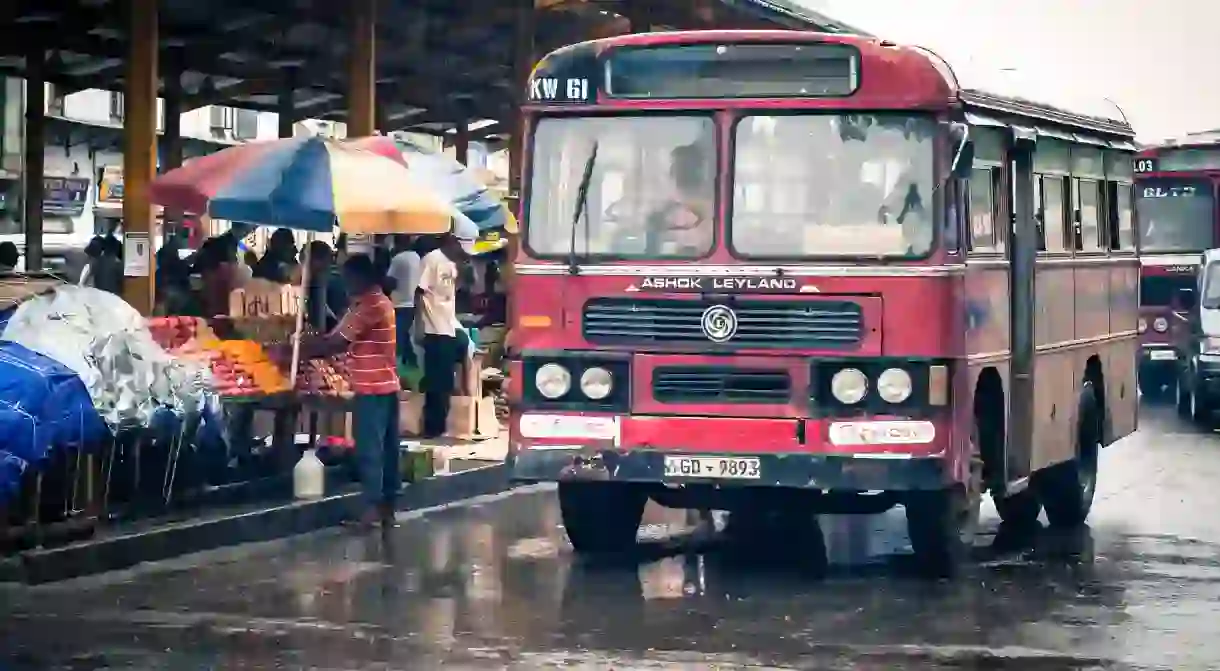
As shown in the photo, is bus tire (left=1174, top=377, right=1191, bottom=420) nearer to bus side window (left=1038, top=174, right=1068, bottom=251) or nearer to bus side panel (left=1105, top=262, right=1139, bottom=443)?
bus side panel (left=1105, top=262, right=1139, bottom=443)

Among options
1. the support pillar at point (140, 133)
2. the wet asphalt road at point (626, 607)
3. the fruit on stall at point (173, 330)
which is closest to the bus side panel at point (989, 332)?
the wet asphalt road at point (626, 607)

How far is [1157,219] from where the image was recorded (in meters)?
32.3

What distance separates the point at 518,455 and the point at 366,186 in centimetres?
371

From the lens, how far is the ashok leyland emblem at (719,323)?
12.1 metres

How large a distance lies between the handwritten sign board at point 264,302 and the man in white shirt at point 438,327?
2.08m

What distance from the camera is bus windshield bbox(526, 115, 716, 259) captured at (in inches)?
487

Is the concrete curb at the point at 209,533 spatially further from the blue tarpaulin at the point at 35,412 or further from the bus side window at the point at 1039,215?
the bus side window at the point at 1039,215

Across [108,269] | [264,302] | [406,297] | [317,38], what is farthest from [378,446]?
[317,38]

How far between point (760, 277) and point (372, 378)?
11.7ft

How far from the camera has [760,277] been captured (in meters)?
12.1

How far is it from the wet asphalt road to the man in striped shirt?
30 cm

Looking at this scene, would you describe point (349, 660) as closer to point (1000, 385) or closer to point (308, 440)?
point (1000, 385)

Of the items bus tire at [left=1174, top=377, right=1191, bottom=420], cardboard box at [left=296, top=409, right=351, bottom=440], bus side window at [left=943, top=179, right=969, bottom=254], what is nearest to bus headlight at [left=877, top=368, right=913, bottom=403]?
bus side window at [left=943, top=179, right=969, bottom=254]

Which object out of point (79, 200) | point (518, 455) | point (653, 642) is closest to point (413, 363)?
point (518, 455)
